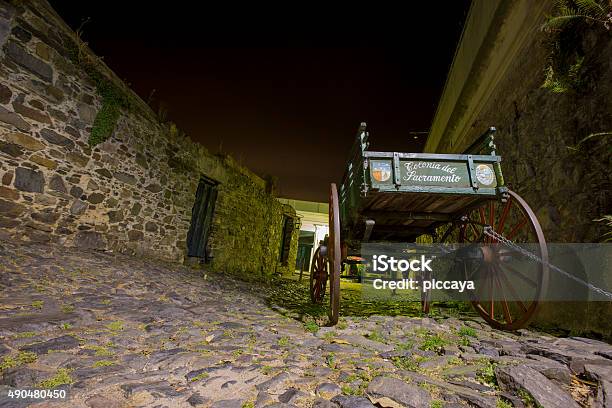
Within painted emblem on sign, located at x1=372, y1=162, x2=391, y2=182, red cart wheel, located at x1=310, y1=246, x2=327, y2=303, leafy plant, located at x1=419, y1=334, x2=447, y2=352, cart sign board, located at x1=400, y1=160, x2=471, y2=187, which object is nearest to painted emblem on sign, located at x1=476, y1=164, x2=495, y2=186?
cart sign board, located at x1=400, y1=160, x2=471, y2=187

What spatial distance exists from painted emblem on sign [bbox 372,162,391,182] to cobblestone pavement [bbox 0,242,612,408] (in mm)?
1451

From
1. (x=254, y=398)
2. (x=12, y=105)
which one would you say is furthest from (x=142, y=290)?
(x=12, y=105)

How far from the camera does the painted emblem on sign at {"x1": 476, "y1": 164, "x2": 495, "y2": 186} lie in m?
2.85

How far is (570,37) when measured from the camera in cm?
338

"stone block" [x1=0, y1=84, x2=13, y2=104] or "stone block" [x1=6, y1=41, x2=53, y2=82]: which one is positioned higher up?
"stone block" [x1=6, y1=41, x2=53, y2=82]

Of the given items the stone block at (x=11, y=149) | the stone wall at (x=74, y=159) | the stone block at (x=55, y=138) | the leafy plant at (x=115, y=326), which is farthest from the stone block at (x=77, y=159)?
the leafy plant at (x=115, y=326)

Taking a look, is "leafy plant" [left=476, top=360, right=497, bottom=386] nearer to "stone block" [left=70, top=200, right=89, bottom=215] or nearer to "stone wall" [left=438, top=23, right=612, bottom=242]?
"stone wall" [left=438, top=23, right=612, bottom=242]

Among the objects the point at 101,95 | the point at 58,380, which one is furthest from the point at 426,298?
the point at 101,95

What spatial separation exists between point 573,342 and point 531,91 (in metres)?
3.41

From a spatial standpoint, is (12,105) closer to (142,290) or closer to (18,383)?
(142,290)

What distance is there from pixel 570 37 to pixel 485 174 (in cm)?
213

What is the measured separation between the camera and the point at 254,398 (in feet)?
4.74

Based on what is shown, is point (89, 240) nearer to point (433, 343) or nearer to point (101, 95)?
point (101, 95)

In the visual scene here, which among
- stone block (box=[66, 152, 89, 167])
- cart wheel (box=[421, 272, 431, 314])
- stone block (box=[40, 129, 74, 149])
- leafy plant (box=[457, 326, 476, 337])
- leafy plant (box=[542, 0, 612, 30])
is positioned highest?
leafy plant (box=[542, 0, 612, 30])
